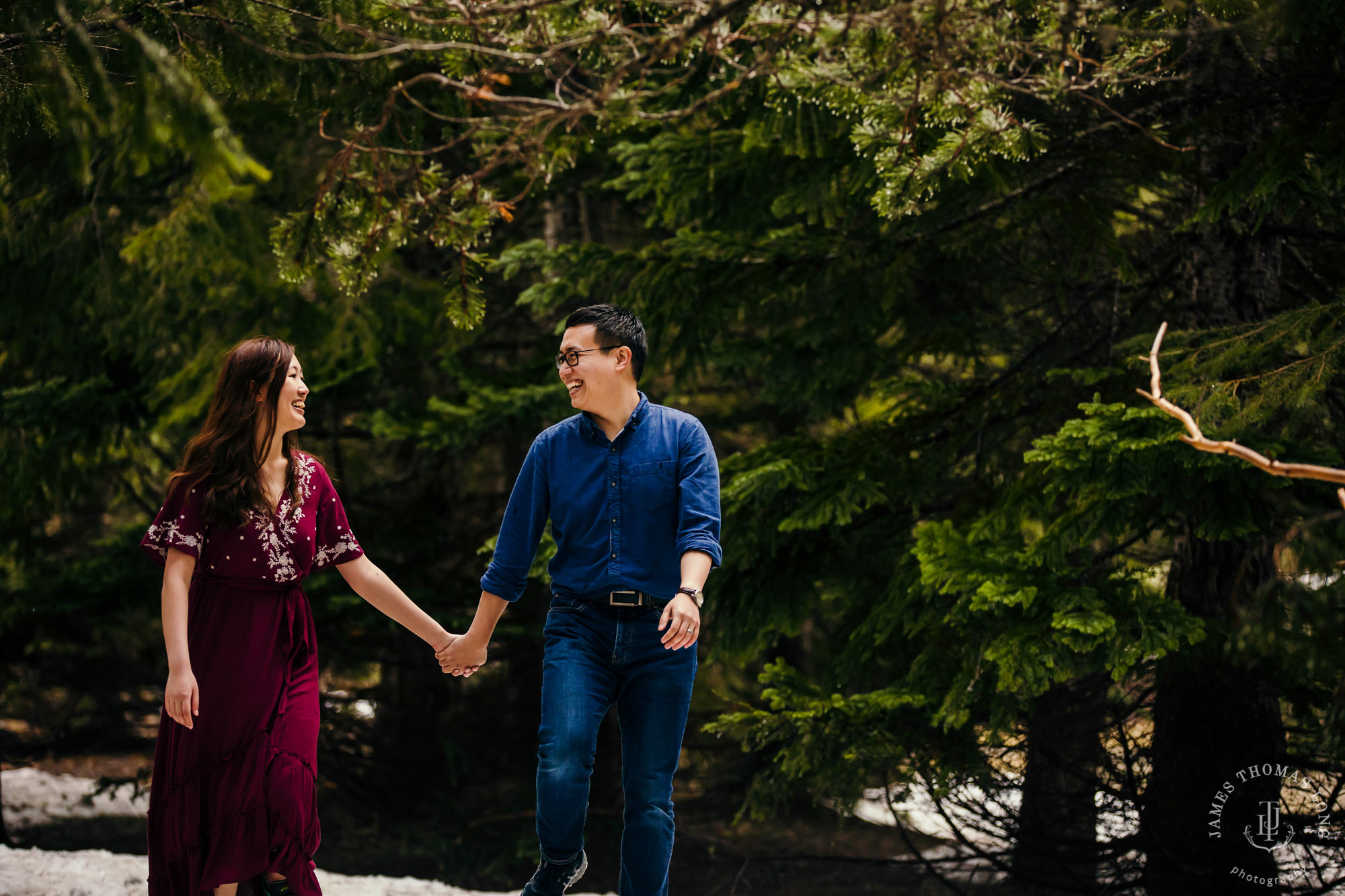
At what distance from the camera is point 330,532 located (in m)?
3.65

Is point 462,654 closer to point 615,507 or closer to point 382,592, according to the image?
point 382,592

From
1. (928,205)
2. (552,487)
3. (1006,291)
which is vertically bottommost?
(552,487)

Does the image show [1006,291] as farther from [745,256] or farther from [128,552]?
[128,552]

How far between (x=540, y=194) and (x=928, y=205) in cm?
431

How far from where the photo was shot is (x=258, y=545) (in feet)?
11.0

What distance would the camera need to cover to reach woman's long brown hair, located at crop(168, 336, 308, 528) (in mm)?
3316

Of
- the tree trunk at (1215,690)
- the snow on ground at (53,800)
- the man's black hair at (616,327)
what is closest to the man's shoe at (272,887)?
the man's black hair at (616,327)

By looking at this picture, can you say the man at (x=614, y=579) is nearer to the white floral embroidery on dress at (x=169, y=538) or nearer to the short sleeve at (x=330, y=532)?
the short sleeve at (x=330, y=532)

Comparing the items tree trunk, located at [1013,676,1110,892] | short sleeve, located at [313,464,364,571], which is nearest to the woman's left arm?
short sleeve, located at [313,464,364,571]

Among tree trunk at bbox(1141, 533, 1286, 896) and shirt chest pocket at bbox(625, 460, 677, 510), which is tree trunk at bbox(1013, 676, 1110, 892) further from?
shirt chest pocket at bbox(625, 460, 677, 510)

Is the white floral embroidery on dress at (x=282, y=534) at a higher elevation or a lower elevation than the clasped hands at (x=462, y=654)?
higher

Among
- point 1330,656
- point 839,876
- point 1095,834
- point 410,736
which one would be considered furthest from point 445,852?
point 1330,656

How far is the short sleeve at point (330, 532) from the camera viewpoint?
3.63 metres

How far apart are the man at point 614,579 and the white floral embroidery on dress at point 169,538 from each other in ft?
3.14
